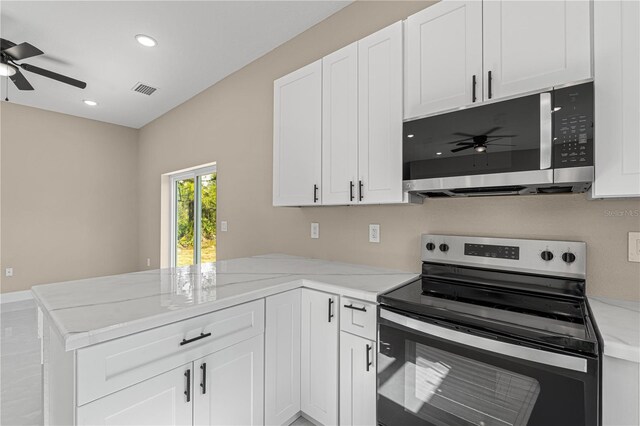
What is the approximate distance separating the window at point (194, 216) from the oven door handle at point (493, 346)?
3141mm

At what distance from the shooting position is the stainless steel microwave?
1098 mm

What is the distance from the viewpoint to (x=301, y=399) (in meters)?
1.70

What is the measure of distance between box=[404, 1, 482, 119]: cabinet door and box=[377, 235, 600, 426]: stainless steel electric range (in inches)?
30.2

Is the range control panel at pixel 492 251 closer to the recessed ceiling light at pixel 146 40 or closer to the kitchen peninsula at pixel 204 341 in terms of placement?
the kitchen peninsula at pixel 204 341

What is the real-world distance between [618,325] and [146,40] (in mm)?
3692

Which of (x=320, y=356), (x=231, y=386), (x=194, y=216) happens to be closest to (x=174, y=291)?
(x=231, y=386)

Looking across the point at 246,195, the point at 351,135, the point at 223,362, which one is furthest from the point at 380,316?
the point at 246,195

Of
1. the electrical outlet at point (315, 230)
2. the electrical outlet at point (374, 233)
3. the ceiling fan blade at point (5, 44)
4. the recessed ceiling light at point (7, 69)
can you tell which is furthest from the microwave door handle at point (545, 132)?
the recessed ceiling light at point (7, 69)

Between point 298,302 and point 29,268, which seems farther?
point 29,268

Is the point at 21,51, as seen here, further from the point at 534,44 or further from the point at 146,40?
the point at 534,44

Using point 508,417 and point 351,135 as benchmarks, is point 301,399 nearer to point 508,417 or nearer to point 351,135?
point 508,417

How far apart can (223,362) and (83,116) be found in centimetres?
539

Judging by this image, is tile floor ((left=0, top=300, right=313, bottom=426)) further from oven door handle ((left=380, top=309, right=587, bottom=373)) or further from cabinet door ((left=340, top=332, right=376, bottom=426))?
oven door handle ((left=380, top=309, right=587, bottom=373))

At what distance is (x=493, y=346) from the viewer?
3.33ft
